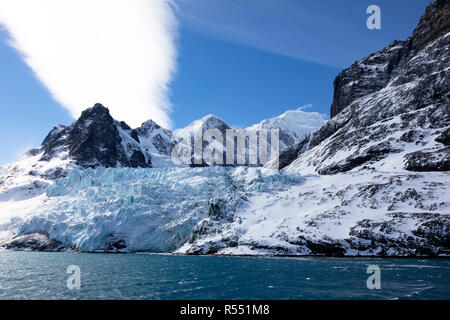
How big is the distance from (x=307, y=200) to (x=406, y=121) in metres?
65.5

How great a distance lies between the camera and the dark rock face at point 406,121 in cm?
10625

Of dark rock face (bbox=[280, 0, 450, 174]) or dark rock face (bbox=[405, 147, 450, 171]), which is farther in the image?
dark rock face (bbox=[280, 0, 450, 174])

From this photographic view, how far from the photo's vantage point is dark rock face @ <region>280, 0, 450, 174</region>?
10625 centimetres

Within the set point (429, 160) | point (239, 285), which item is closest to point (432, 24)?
point (429, 160)

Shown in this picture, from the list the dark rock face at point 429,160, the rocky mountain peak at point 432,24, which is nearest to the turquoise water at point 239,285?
the dark rock face at point 429,160

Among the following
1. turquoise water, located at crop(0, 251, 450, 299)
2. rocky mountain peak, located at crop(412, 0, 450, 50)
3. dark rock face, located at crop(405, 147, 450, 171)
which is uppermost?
rocky mountain peak, located at crop(412, 0, 450, 50)

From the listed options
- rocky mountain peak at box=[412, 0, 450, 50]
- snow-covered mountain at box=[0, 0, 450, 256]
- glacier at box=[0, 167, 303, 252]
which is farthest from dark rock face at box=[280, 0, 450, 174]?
glacier at box=[0, 167, 303, 252]

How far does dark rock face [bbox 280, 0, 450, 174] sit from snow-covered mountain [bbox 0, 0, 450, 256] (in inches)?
21.8

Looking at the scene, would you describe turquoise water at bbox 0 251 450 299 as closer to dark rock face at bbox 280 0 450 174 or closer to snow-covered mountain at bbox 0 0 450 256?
snow-covered mountain at bbox 0 0 450 256

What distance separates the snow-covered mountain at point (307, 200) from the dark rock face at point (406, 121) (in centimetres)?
55

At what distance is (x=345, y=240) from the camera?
2608 inches

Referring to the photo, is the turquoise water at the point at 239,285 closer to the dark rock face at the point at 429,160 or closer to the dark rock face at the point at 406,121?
the dark rock face at the point at 429,160

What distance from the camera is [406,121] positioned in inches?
4751
